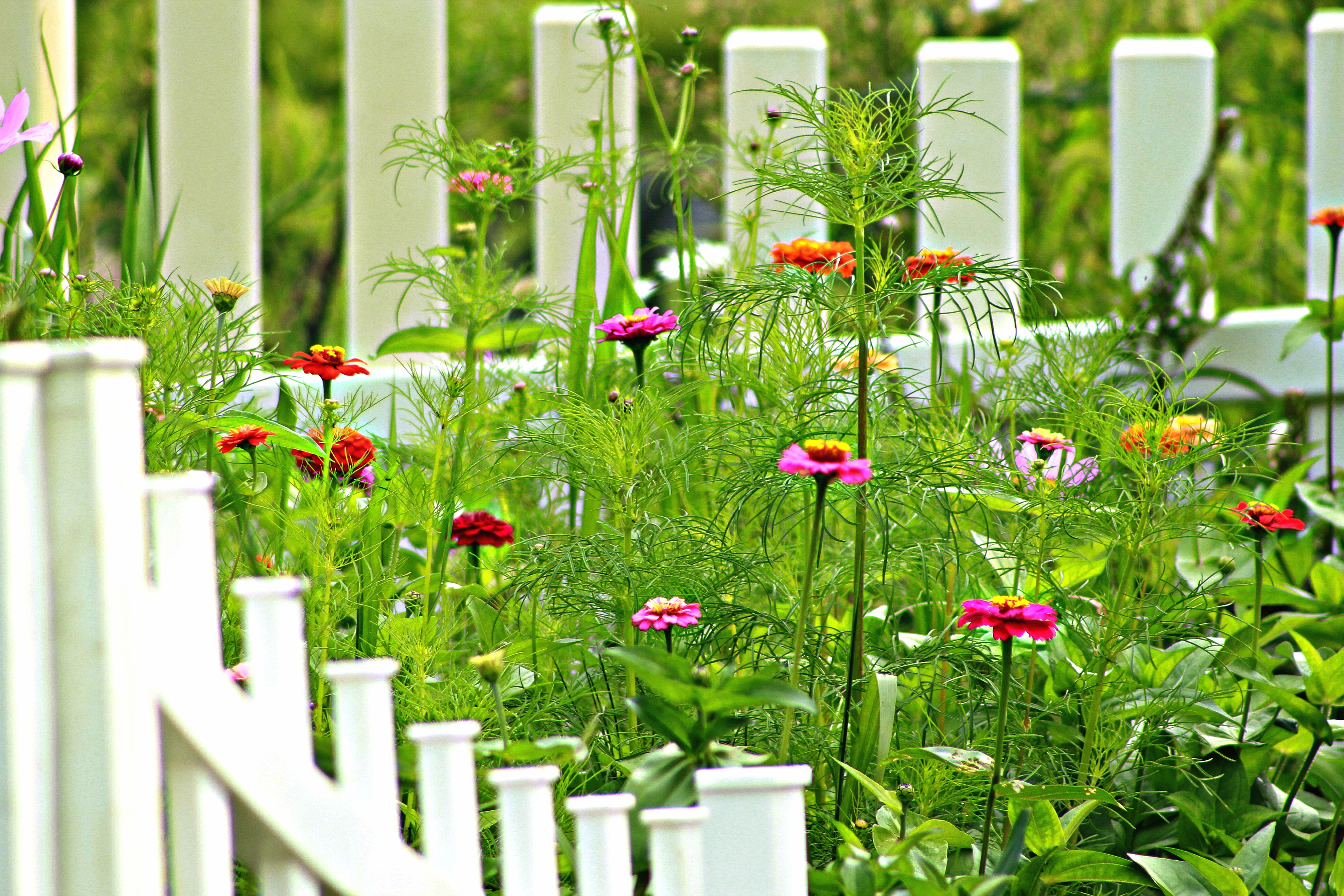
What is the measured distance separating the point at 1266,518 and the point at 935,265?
35 centimetres

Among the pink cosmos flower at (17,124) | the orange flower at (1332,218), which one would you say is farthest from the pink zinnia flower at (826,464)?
the orange flower at (1332,218)

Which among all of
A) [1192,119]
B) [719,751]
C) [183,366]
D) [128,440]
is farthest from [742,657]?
[1192,119]

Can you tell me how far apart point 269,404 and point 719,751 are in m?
1.13

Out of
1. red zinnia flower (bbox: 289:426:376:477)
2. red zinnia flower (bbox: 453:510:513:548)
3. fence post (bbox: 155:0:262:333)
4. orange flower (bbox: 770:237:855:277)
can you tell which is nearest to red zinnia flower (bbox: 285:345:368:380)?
red zinnia flower (bbox: 289:426:376:477)

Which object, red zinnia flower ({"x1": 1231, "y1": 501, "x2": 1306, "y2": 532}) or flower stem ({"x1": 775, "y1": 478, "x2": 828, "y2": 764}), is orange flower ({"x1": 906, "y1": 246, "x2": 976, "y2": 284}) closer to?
flower stem ({"x1": 775, "y1": 478, "x2": 828, "y2": 764})

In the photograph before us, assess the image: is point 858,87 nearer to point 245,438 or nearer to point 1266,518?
point 1266,518

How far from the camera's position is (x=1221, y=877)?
0.84 m

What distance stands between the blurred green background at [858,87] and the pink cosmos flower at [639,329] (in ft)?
5.12

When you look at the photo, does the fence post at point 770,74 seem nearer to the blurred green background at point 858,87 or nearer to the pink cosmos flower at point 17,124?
the blurred green background at point 858,87

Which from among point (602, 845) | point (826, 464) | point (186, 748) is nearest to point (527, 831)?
point (602, 845)

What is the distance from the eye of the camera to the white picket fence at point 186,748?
476 mm

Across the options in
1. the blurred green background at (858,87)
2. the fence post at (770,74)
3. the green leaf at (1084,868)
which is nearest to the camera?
the green leaf at (1084,868)

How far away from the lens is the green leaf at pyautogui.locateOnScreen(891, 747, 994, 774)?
0.82 m

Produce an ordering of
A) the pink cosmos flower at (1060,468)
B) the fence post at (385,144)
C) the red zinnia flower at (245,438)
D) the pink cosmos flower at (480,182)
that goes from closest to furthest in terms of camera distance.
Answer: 1. the red zinnia flower at (245,438)
2. the pink cosmos flower at (1060,468)
3. the pink cosmos flower at (480,182)
4. the fence post at (385,144)
